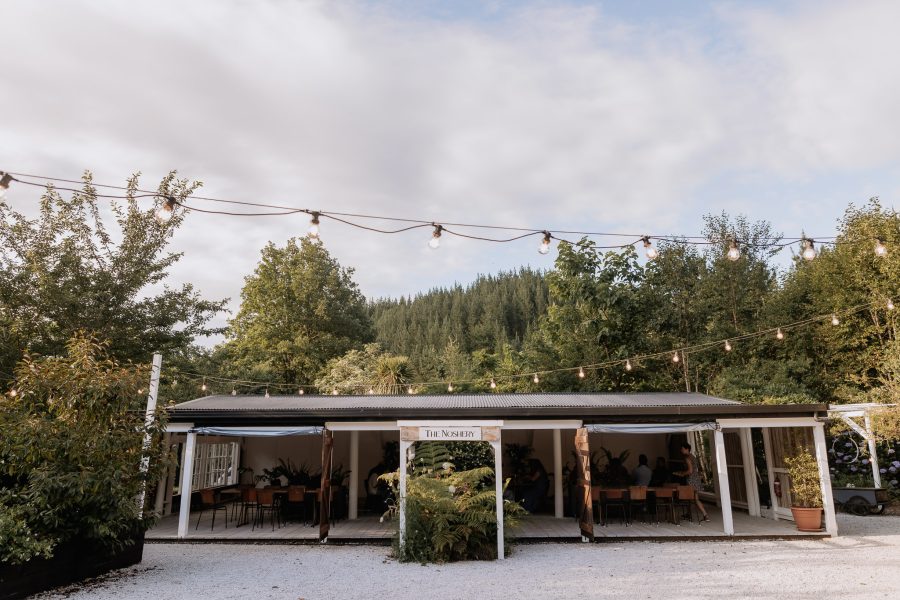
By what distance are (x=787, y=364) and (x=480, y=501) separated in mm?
12571

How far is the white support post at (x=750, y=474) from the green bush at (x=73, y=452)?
1014cm

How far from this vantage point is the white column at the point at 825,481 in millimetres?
8680

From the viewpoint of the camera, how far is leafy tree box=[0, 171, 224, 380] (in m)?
13.1

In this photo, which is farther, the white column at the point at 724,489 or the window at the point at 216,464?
the window at the point at 216,464

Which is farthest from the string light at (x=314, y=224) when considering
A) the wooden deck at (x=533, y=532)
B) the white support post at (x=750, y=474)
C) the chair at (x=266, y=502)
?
the white support post at (x=750, y=474)

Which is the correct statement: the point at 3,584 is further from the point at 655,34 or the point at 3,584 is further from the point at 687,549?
the point at 655,34

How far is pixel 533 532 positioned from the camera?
912 cm

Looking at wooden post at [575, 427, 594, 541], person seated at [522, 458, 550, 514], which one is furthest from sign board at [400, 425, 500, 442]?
person seated at [522, 458, 550, 514]

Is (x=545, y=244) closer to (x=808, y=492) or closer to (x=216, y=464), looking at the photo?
(x=808, y=492)

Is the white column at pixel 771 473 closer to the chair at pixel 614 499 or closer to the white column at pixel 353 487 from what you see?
the chair at pixel 614 499

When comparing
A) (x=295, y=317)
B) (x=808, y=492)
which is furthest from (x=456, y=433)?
(x=295, y=317)

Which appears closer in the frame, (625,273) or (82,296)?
(82,296)

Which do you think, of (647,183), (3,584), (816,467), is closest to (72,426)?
(3,584)

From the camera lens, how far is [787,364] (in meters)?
16.4
